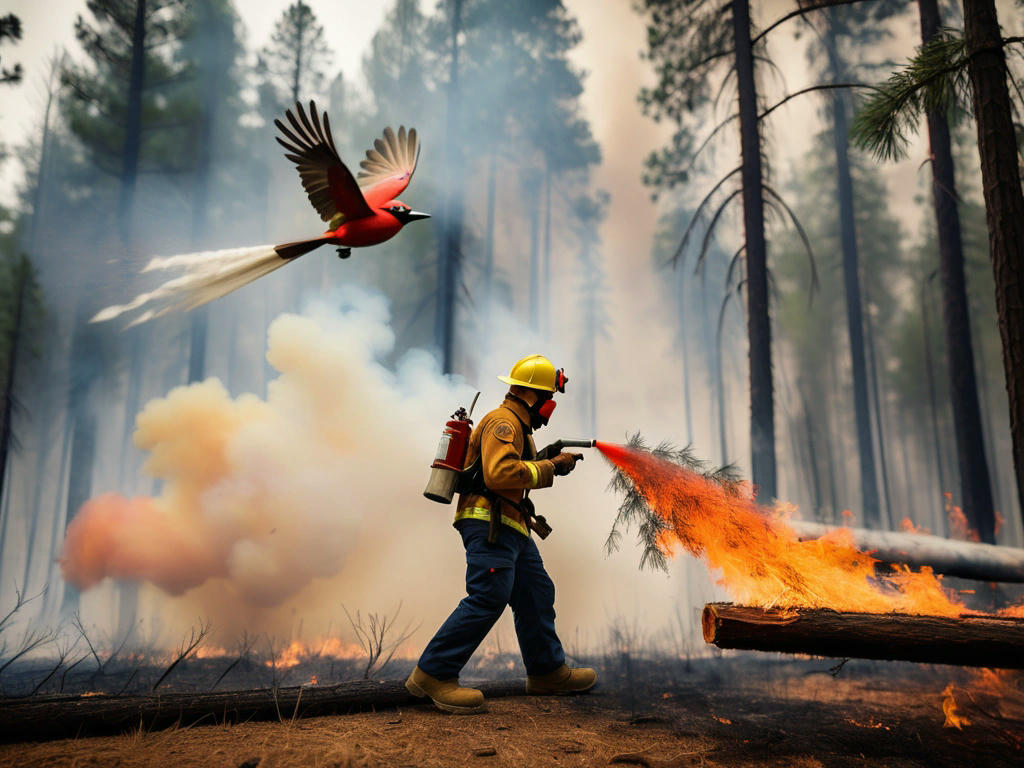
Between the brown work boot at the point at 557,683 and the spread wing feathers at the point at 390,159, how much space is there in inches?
171

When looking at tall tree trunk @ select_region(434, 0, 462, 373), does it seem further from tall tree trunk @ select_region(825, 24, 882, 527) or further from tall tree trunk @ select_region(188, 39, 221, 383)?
tall tree trunk @ select_region(825, 24, 882, 527)

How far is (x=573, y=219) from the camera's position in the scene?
23.7 m

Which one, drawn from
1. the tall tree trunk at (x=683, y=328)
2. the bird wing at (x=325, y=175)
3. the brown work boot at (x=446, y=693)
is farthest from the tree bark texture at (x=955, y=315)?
the tall tree trunk at (x=683, y=328)

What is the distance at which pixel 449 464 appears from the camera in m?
4.43

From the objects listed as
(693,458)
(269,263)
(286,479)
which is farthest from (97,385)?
(693,458)

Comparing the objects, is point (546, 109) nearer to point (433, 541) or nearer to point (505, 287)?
point (505, 287)

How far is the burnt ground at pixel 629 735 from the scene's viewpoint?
3.21 m

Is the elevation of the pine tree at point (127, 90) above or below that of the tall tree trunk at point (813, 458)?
above

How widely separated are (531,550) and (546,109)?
1735 centimetres

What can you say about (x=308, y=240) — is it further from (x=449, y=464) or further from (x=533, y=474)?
(x=533, y=474)

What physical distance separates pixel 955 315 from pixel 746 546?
810 centimetres

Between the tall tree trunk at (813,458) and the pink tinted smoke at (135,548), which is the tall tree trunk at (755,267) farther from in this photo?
the tall tree trunk at (813,458)

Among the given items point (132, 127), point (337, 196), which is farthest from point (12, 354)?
point (337, 196)

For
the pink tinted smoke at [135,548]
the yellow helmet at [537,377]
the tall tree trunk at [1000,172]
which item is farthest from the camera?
the pink tinted smoke at [135,548]
